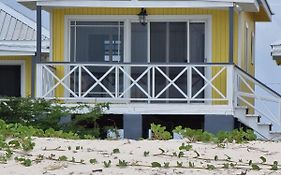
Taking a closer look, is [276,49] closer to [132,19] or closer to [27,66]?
[132,19]

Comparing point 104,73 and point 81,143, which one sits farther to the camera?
point 104,73

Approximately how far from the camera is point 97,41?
1866cm

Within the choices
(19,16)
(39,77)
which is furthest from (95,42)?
(19,16)

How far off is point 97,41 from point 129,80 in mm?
1176

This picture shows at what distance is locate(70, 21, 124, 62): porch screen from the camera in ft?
61.2

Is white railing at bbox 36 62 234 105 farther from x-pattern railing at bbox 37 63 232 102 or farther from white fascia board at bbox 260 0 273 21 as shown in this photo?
white fascia board at bbox 260 0 273 21

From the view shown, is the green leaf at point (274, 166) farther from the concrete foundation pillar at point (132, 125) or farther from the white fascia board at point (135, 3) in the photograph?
the white fascia board at point (135, 3)

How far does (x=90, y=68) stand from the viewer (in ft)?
60.1

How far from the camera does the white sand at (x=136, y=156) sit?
8.02m

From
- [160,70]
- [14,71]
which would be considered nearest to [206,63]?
[160,70]

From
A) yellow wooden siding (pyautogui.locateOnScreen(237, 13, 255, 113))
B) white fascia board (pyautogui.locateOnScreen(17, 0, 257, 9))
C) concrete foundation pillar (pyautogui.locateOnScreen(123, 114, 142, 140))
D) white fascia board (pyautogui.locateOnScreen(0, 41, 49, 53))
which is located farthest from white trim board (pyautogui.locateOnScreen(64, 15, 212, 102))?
white fascia board (pyautogui.locateOnScreen(0, 41, 49, 53))

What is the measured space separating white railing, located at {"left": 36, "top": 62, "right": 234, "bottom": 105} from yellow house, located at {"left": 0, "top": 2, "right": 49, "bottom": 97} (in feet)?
12.8

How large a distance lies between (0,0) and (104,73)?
31.0 ft

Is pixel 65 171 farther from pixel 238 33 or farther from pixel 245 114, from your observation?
pixel 238 33
